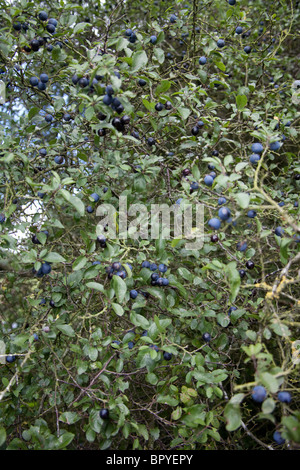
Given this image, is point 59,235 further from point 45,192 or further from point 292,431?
point 292,431

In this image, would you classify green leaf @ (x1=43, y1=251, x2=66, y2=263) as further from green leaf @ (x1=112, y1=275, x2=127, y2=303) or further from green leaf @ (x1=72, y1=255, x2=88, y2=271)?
green leaf @ (x1=112, y1=275, x2=127, y2=303)

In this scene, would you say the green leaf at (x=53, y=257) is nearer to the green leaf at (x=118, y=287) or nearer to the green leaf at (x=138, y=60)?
the green leaf at (x=118, y=287)

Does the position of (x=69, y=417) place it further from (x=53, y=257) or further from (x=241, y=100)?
(x=241, y=100)

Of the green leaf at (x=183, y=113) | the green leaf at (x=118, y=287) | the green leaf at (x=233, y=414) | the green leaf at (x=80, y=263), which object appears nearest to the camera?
the green leaf at (x=233, y=414)

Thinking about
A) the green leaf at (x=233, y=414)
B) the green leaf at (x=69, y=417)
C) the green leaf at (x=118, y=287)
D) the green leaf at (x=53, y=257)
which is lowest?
the green leaf at (x=69, y=417)

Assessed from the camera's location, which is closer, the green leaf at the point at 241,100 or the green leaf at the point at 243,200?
the green leaf at the point at 243,200

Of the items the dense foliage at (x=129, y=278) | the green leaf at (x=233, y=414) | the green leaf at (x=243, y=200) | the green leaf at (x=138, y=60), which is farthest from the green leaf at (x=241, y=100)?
the green leaf at (x=233, y=414)

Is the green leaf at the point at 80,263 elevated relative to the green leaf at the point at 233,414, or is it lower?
elevated

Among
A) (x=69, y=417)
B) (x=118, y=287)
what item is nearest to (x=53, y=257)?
(x=118, y=287)

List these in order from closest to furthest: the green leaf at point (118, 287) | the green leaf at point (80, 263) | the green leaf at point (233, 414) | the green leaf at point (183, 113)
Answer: the green leaf at point (233, 414) < the green leaf at point (118, 287) < the green leaf at point (80, 263) < the green leaf at point (183, 113)

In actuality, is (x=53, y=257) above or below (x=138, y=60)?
below

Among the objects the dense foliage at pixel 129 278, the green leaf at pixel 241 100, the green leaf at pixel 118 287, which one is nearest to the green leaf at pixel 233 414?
the dense foliage at pixel 129 278

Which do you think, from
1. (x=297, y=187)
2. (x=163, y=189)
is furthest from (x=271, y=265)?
(x=163, y=189)

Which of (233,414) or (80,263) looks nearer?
(233,414)
